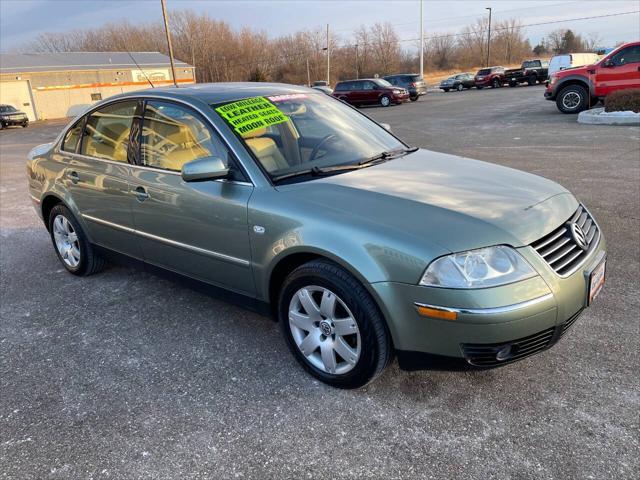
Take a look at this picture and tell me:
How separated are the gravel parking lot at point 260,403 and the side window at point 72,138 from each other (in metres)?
1.31

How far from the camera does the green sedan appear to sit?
236cm

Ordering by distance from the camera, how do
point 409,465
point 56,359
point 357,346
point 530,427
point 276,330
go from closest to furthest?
1. point 409,465
2. point 530,427
3. point 357,346
4. point 56,359
5. point 276,330

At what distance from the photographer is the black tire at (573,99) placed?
15078mm

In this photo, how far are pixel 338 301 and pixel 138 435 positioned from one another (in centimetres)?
120

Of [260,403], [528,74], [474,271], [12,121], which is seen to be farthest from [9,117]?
[474,271]

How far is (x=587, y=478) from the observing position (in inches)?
83.7

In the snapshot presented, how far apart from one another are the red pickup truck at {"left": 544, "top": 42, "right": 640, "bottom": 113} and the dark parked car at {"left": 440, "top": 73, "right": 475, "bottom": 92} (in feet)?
77.2

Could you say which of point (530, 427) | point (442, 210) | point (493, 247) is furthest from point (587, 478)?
point (442, 210)

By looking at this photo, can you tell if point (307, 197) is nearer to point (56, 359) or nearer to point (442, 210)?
point (442, 210)

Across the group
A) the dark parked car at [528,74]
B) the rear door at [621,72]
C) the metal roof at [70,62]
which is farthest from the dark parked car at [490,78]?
the metal roof at [70,62]

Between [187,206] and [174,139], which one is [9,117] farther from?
[187,206]

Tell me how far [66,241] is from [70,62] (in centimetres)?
4695

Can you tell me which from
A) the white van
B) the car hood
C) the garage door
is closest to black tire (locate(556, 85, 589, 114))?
the white van

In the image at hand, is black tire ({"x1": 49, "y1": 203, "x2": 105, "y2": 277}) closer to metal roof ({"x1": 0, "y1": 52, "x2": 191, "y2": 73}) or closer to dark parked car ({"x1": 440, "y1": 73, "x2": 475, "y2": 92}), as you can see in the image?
dark parked car ({"x1": 440, "y1": 73, "x2": 475, "y2": 92})
